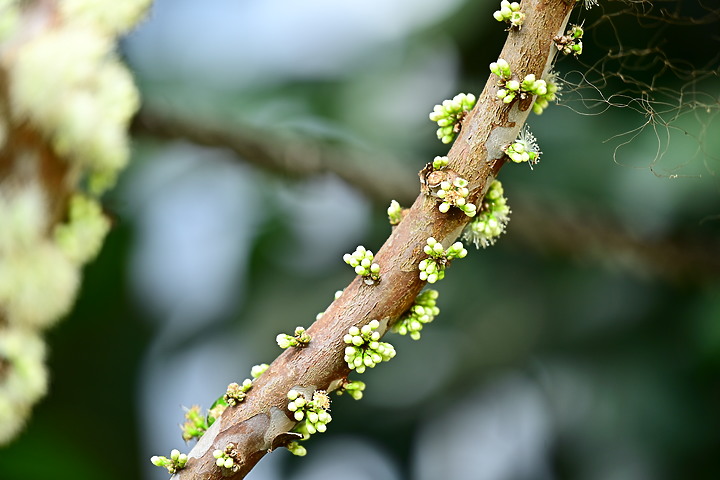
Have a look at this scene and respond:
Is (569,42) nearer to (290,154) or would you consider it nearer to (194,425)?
(194,425)

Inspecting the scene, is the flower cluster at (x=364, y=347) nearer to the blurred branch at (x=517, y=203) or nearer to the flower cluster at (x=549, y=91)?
the flower cluster at (x=549, y=91)

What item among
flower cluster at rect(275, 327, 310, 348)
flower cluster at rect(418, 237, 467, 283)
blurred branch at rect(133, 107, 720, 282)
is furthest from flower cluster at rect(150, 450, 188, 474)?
blurred branch at rect(133, 107, 720, 282)

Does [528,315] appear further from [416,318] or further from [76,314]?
[416,318]

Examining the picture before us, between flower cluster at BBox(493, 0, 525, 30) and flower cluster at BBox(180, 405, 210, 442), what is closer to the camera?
flower cluster at BBox(493, 0, 525, 30)

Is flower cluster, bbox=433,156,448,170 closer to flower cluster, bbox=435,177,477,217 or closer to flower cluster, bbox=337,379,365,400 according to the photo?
flower cluster, bbox=435,177,477,217

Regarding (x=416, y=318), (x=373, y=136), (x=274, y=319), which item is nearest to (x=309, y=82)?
(x=373, y=136)

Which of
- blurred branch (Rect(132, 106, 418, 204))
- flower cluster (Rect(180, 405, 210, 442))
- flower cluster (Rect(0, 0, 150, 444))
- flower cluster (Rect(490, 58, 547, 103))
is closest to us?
flower cluster (Rect(490, 58, 547, 103))

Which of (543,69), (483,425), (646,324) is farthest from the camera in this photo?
(483,425)

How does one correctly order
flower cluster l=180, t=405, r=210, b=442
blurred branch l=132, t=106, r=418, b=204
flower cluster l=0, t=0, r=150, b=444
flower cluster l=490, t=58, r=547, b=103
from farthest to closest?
blurred branch l=132, t=106, r=418, b=204 < flower cluster l=0, t=0, r=150, b=444 < flower cluster l=180, t=405, r=210, b=442 < flower cluster l=490, t=58, r=547, b=103
